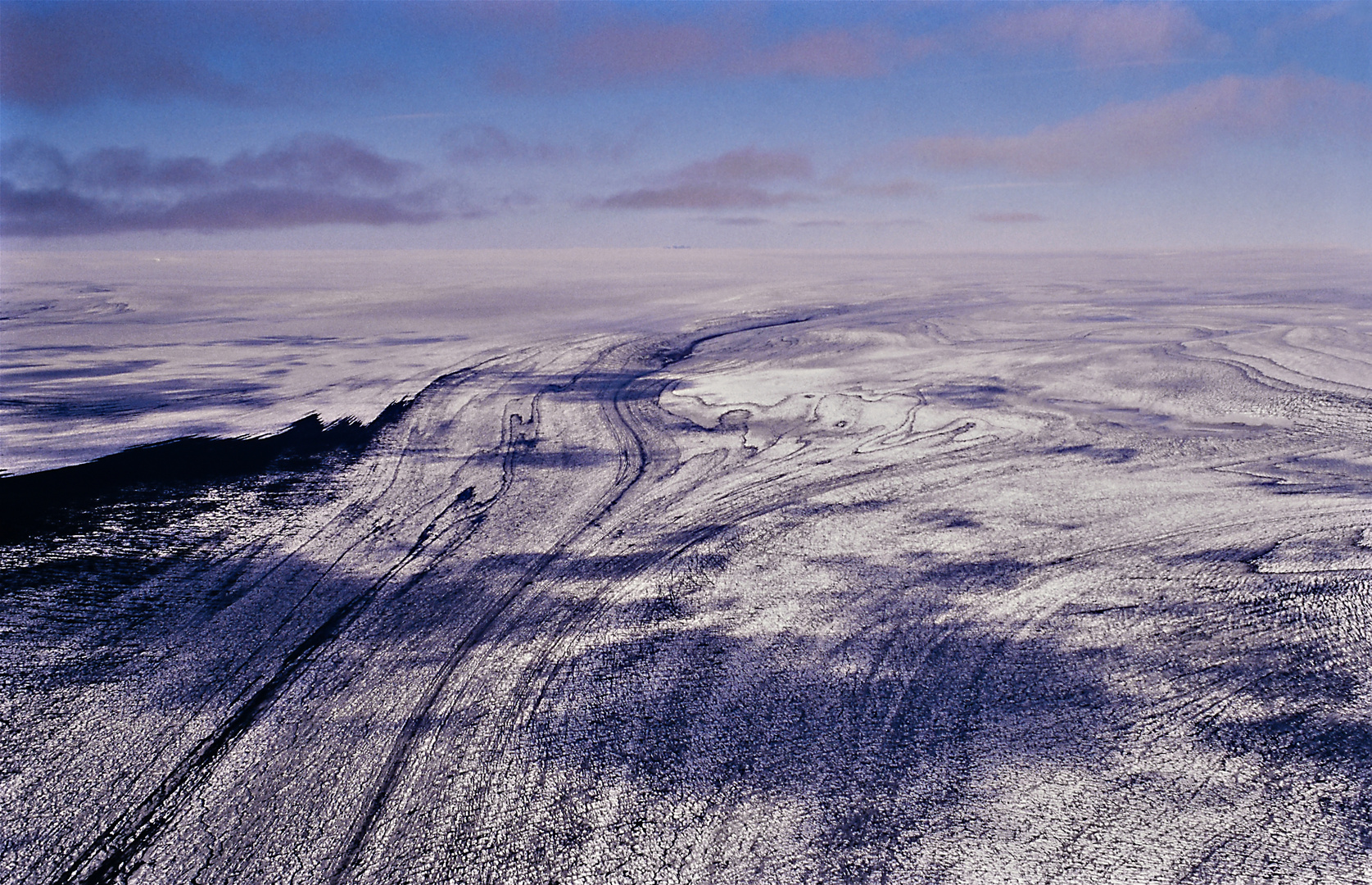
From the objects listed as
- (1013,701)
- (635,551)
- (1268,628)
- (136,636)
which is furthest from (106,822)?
(1268,628)

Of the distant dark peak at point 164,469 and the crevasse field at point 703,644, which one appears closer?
the crevasse field at point 703,644

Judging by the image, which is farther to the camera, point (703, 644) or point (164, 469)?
point (164, 469)

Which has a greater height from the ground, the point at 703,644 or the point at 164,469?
the point at 164,469

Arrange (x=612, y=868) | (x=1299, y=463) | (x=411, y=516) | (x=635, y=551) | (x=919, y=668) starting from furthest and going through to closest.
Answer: (x=1299, y=463)
(x=411, y=516)
(x=635, y=551)
(x=919, y=668)
(x=612, y=868)

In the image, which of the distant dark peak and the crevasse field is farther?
the distant dark peak

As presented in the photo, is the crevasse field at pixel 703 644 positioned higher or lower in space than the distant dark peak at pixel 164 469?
lower

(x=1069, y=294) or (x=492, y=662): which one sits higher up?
(x=1069, y=294)

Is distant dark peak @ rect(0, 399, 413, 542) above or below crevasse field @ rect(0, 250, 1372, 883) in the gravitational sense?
above

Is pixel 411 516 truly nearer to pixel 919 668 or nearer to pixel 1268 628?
pixel 919 668
